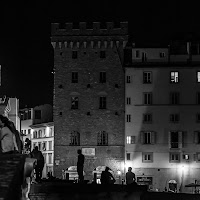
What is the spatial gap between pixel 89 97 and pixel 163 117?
846 centimetres

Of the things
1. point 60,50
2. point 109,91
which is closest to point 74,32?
point 60,50

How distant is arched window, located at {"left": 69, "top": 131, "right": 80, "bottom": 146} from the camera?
7181cm

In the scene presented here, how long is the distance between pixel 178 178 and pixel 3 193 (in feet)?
193

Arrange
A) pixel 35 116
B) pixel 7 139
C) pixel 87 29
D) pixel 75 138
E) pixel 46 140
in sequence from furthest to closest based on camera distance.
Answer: pixel 35 116, pixel 46 140, pixel 87 29, pixel 75 138, pixel 7 139

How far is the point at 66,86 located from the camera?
72.3 m

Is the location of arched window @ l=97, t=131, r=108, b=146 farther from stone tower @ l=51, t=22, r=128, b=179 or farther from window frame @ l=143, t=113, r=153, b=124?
window frame @ l=143, t=113, r=153, b=124

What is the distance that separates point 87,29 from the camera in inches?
2884

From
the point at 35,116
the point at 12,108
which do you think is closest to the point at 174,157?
the point at 12,108

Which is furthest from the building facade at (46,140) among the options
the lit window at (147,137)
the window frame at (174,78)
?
the window frame at (174,78)

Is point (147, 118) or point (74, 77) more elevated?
point (74, 77)

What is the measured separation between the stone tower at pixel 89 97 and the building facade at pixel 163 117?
147 cm

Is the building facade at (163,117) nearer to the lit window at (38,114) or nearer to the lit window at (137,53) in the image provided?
the lit window at (137,53)

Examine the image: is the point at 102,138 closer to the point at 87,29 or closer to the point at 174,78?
the point at 174,78

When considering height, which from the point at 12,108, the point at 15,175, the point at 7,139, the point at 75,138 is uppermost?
the point at 12,108
